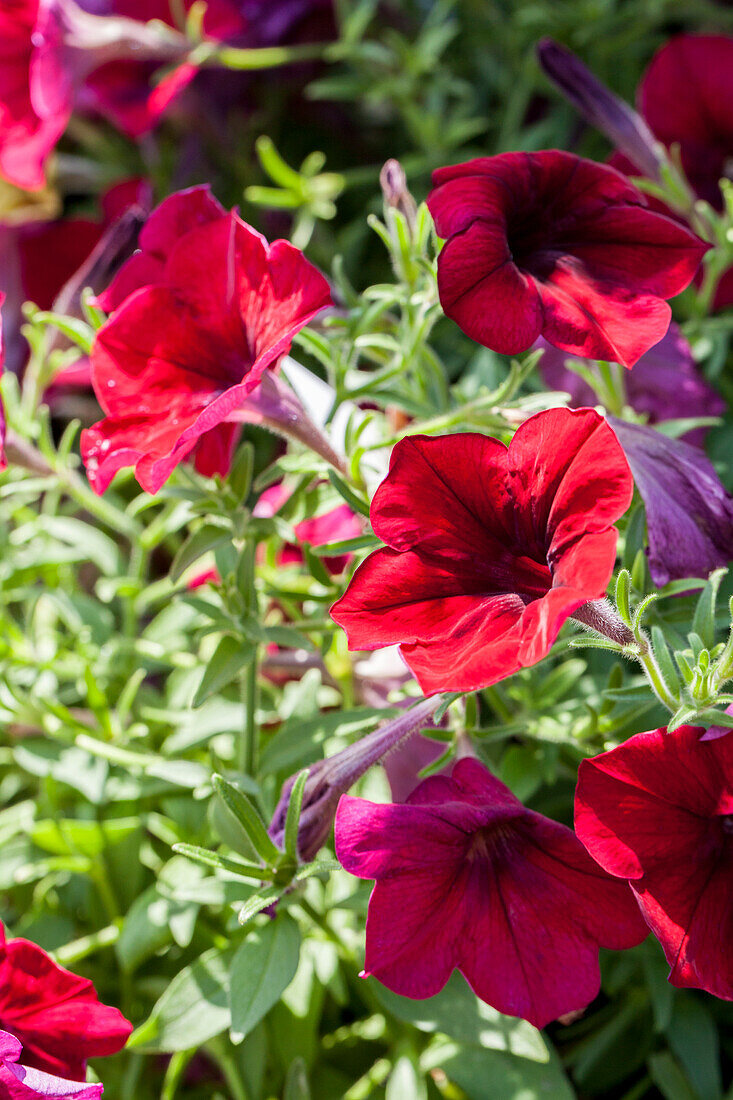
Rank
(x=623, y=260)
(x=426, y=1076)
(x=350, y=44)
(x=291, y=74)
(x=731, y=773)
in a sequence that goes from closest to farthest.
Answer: (x=731, y=773) < (x=623, y=260) < (x=426, y=1076) < (x=350, y=44) < (x=291, y=74)

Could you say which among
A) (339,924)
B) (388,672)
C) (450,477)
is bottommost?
(339,924)

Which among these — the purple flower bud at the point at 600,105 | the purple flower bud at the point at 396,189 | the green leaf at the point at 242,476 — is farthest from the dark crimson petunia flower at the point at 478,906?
the purple flower bud at the point at 600,105

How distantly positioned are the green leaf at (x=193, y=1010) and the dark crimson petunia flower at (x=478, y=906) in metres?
0.19

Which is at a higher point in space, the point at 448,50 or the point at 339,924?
the point at 448,50

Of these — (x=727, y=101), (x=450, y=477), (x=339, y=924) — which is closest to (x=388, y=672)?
(x=339, y=924)

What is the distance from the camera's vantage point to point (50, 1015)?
1.78 ft

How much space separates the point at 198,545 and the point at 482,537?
221 millimetres

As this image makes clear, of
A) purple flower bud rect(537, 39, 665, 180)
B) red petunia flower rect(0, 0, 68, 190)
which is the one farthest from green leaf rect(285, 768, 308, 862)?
red petunia flower rect(0, 0, 68, 190)

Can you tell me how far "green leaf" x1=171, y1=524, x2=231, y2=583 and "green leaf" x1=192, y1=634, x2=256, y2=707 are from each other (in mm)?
55

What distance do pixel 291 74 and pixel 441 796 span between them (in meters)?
1.06

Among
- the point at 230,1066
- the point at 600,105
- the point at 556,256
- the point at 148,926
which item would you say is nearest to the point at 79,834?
the point at 148,926

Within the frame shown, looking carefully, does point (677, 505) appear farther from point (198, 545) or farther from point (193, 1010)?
point (193, 1010)

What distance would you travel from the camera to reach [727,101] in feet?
3.13

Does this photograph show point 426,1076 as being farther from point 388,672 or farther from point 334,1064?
point 388,672
